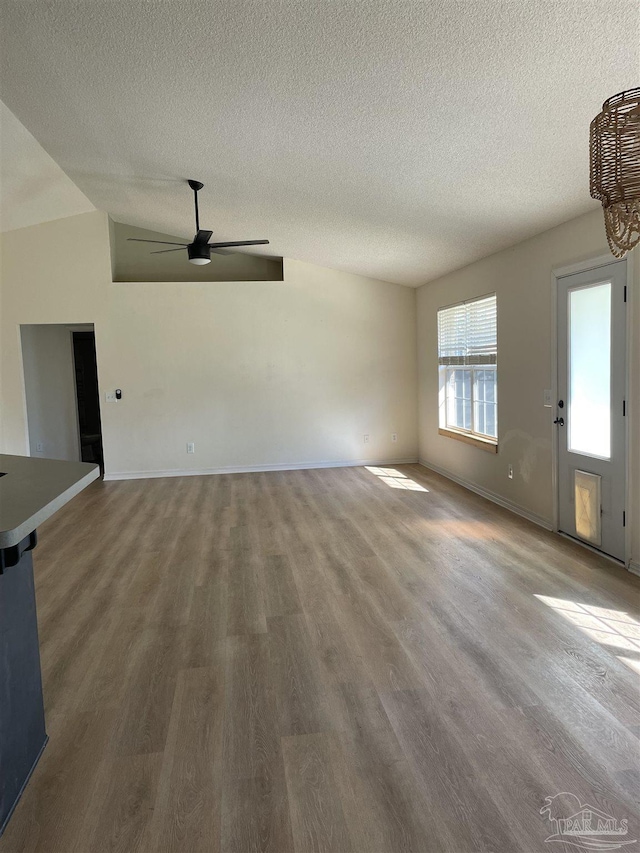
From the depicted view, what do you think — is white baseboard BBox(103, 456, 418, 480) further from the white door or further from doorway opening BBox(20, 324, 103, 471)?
the white door

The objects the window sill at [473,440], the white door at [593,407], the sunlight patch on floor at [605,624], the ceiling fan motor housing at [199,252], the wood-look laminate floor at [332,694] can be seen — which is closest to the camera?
the wood-look laminate floor at [332,694]

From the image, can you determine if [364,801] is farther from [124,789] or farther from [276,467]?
[276,467]

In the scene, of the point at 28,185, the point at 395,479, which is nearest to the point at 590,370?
the point at 395,479

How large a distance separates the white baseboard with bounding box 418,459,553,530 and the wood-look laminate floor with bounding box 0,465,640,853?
15 cm

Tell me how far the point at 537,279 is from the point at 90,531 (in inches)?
175

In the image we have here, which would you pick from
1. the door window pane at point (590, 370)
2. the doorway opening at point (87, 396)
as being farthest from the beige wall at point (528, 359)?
the doorway opening at point (87, 396)

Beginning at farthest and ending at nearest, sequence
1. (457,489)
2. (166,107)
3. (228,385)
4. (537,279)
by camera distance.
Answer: (228,385) < (457,489) < (537,279) < (166,107)

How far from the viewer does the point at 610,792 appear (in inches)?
68.5

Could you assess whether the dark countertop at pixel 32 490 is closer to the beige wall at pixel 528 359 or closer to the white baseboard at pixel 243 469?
the beige wall at pixel 528 359

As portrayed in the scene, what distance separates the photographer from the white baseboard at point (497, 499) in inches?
184

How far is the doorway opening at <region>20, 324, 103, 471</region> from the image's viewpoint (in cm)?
777

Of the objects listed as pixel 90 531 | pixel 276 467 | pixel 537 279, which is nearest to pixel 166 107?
pixel 537 279

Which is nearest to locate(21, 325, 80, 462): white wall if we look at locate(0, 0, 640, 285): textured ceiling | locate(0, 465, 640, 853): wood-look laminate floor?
locate(0, 0, 640, 285): textured ceiling

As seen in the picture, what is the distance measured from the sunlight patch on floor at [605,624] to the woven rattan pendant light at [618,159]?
77.8 inches
